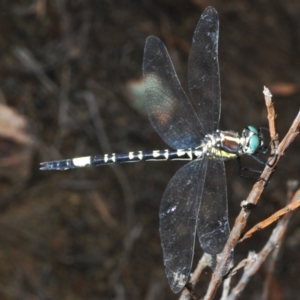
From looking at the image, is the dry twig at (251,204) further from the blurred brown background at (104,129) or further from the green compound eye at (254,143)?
the blurred brown background at (104,129)

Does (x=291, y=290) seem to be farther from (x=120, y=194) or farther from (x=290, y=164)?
(x=120, y=194)

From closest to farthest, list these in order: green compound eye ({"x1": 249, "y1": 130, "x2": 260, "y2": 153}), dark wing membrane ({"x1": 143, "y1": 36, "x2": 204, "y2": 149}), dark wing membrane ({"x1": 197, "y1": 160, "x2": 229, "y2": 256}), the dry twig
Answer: the dry twig, dark wing membrane ({"x1": 197, "y1": 160, "x2": 229, "y2": 256}), green compound eye ({"x1": 249, "y1": 130, "x2": 260, "y2": 153}), dark wing membrane ({"x1": 143, "y1": 36, "x2": 204, "y2": 149})

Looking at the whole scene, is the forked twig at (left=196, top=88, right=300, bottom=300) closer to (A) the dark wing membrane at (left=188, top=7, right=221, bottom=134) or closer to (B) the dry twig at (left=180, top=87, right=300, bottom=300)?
(B) the dry twig at (left=180, top=87, right=300, bottom=300)

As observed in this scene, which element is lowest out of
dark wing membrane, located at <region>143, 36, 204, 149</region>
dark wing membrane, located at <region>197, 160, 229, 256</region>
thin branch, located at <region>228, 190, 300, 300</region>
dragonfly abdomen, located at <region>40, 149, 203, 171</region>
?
thin branch, located at <region>228, 190, 300, 300</region>

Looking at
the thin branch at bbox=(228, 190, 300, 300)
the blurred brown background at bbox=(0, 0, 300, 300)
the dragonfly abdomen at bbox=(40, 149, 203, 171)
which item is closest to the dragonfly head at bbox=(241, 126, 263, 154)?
the dragonfly abdomen at bbox=(40, 149, 203, 171)

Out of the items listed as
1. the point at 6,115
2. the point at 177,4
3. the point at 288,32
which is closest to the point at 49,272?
the point at 6,115

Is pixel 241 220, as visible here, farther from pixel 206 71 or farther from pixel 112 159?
pixel 112 159

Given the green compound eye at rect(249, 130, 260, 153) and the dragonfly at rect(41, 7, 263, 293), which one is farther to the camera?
the green compound eye at rect(249, 130, 260, 153)

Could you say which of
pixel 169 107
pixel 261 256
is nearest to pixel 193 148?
pixel 169 107
